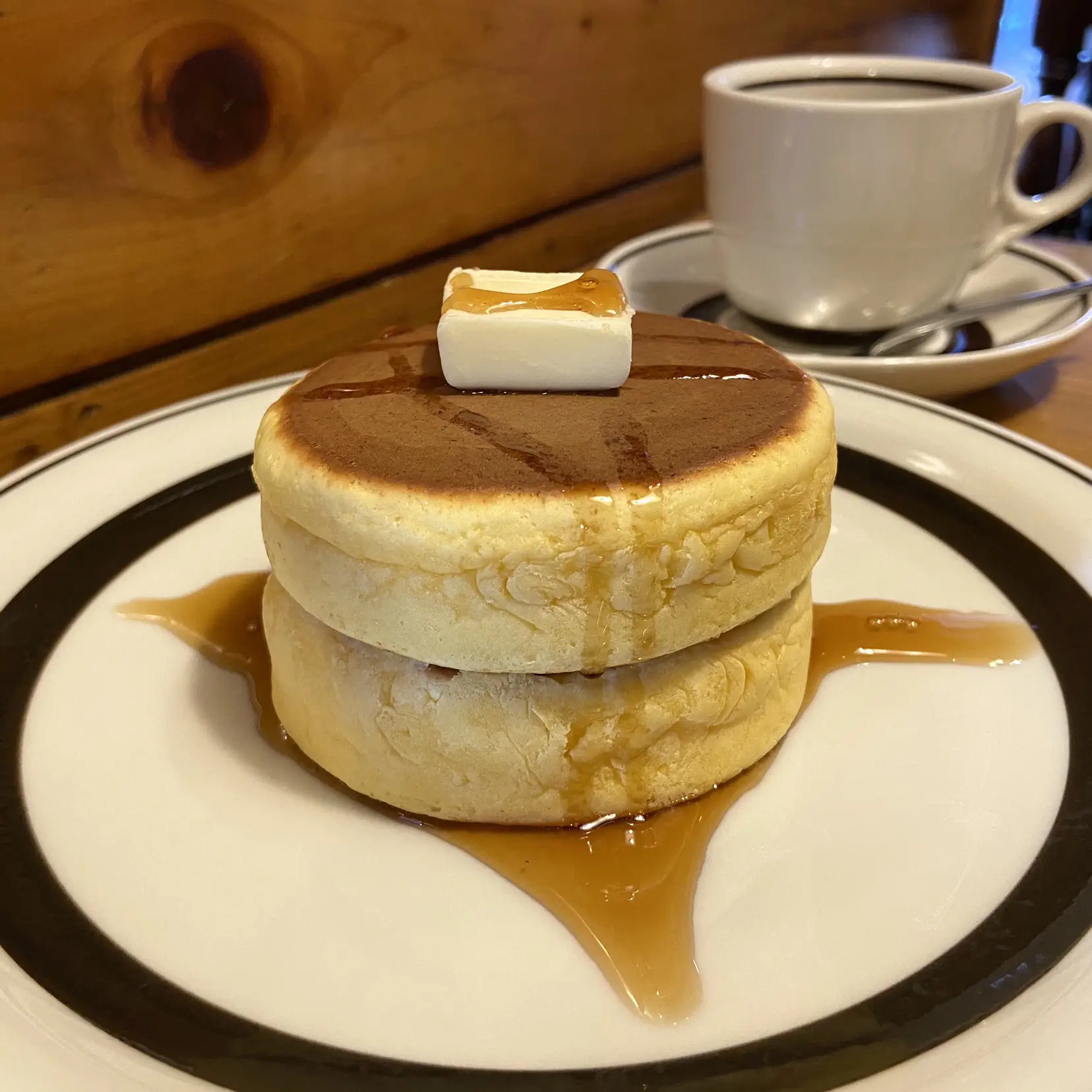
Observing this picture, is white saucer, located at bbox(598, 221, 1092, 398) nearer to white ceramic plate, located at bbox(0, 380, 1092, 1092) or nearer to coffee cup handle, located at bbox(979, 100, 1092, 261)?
coffee cup handle, located at bbox(979, 100, 1092, 261)

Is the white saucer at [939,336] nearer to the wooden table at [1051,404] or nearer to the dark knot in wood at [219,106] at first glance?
the wooden table at [1051,404]

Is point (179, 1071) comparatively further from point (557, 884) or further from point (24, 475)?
point (24, 475)

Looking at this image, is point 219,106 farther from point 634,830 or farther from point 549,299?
point 634,830

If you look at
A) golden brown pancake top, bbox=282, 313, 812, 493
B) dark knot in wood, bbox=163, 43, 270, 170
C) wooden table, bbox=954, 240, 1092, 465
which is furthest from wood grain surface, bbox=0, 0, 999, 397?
wooden table, bbox=954, 240, 1092, 465

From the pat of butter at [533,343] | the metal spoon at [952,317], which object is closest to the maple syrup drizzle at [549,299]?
the pat of butter at [533,343]

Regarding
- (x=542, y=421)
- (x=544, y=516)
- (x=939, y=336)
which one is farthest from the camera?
(x=939, y=336)

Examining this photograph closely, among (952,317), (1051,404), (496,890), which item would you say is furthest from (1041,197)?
(496,890)
